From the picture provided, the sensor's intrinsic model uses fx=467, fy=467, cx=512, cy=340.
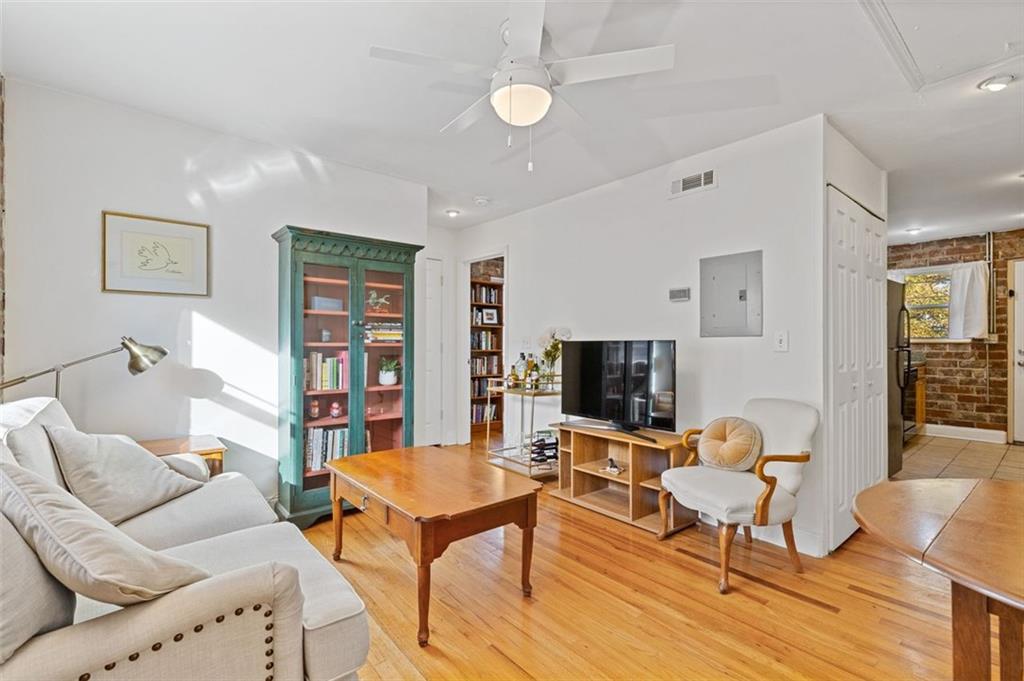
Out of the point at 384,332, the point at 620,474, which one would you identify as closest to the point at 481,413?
the point at 384,332

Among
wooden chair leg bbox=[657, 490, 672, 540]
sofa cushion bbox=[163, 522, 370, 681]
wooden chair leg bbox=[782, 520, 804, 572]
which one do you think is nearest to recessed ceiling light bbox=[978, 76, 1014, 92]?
wooden chair leg bbox=[782, 520, 804, 572]

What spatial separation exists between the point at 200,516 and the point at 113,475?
0.38m

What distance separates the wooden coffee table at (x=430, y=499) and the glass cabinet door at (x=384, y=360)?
0.74 m

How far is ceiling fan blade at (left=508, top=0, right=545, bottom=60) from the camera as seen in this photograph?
4.99ft

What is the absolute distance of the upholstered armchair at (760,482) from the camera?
236 cm

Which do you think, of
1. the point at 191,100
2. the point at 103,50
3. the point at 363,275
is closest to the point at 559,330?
the point at 363,275

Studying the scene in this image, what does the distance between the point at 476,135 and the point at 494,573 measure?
260 cm

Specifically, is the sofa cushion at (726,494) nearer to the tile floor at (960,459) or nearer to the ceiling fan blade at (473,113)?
the ceiling fan blade at (473,113)

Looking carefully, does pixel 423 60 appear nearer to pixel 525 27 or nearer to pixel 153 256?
pixel 525 27

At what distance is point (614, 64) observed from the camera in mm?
1702

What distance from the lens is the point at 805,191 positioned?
2.75 meters

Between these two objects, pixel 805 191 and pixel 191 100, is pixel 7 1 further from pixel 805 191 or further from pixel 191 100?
pixel 805 191

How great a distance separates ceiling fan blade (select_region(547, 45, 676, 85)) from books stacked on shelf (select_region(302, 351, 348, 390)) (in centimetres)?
233

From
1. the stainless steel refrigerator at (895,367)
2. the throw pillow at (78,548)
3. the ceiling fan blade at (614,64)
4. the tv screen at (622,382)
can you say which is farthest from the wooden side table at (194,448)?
the stainless steel refrigerator at (895,367)
